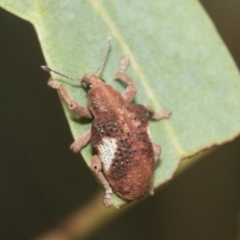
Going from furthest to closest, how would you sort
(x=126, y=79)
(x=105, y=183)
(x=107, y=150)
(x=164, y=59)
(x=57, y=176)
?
(x=57, y=176) < (x=105, y=183) < (x=107, y=150) < (x=126, y=79) < (x=164, y=59)

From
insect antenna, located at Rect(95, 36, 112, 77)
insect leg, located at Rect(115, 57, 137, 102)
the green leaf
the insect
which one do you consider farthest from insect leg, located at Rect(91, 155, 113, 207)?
insect antenna, located at Rect(95, 36, 112, 77)

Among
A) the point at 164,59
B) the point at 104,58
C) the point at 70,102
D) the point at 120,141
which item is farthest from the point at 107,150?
the point at 164,59

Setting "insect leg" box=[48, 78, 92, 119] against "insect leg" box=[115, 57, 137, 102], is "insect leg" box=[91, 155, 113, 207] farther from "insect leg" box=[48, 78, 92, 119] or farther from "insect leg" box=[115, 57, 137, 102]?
"insect leg" box=[115, 57, 137, 102]

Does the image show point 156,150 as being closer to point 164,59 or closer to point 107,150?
point 107,150

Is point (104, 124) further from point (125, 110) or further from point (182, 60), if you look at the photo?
point (182, 60)

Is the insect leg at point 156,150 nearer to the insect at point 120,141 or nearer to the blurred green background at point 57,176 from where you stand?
the insect at point 120,141

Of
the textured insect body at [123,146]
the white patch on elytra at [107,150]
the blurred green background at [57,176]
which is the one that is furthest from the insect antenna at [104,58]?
the blurred green background at [57,176]
